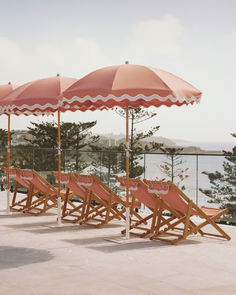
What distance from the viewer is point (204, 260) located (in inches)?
238

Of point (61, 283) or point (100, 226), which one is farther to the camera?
point (100, 226)

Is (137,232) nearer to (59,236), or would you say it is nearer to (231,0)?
(59,236)

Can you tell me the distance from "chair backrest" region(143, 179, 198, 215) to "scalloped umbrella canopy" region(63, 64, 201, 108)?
1.12m

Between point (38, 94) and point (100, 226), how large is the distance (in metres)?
2.25

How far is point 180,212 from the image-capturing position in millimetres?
7520

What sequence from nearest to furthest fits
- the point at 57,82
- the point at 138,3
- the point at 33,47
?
the point at 57,82 < the point at 138,3 < the point at 33,47

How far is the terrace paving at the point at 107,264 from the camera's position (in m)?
4.87

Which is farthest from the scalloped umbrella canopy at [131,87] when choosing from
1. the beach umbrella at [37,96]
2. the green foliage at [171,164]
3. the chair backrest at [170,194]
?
the green foliage at [171,164]

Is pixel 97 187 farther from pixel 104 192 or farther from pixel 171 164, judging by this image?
pixel 171 164

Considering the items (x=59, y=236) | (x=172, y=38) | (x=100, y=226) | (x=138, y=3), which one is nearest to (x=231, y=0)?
(x=138, y=3)

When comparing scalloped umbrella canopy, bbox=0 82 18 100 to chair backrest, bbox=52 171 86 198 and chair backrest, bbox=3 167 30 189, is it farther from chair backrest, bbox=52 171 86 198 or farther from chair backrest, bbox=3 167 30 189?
chair backrest, bbox=52 171 86 198

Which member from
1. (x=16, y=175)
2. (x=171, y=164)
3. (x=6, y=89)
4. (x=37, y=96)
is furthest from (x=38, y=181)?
(x=171, y=164)

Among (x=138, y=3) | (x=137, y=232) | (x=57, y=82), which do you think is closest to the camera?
(x=137, y=232)

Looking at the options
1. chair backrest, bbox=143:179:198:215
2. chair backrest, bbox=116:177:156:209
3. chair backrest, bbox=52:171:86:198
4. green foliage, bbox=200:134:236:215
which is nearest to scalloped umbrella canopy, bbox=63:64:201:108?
chair backrest, bbox=143:179:198:215
